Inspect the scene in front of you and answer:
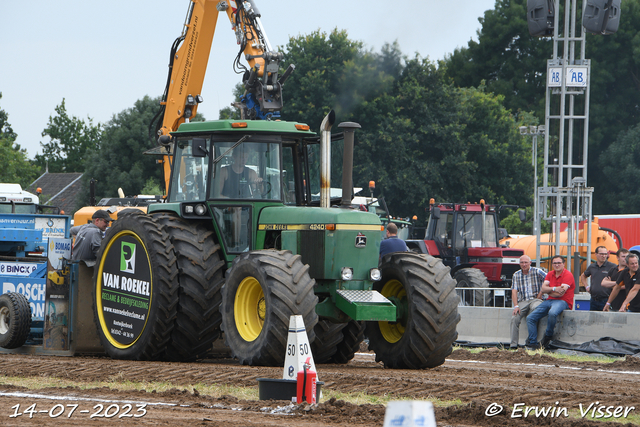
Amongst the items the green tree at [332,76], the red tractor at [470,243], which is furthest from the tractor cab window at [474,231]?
the green tree at [332,76]

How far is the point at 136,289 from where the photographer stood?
10.7 m

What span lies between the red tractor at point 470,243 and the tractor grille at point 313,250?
12578mm

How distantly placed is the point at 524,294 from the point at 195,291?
22.2ft

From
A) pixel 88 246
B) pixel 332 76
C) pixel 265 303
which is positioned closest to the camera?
pixel 265 303

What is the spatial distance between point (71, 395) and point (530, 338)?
8794mm

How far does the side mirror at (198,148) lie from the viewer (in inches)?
407

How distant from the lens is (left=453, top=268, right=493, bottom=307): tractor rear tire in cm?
1970

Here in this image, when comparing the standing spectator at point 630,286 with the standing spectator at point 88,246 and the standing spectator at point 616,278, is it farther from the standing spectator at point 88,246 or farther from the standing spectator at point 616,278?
the standing spectator at point 88,246

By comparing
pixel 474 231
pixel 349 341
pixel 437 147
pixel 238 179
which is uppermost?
pixel 437 147

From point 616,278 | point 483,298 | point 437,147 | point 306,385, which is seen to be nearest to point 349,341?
point 306,385

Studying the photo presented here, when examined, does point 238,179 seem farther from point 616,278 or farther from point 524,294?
point 616,278

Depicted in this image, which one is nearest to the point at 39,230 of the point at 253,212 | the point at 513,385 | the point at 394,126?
the point at 253,212

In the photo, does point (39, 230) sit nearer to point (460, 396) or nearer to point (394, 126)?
point (460, 396)

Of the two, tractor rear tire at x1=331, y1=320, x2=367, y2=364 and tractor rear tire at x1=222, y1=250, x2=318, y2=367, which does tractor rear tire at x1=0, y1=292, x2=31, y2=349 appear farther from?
tractor rear tire at x1=331, y1=320, x2=367, y2=364
